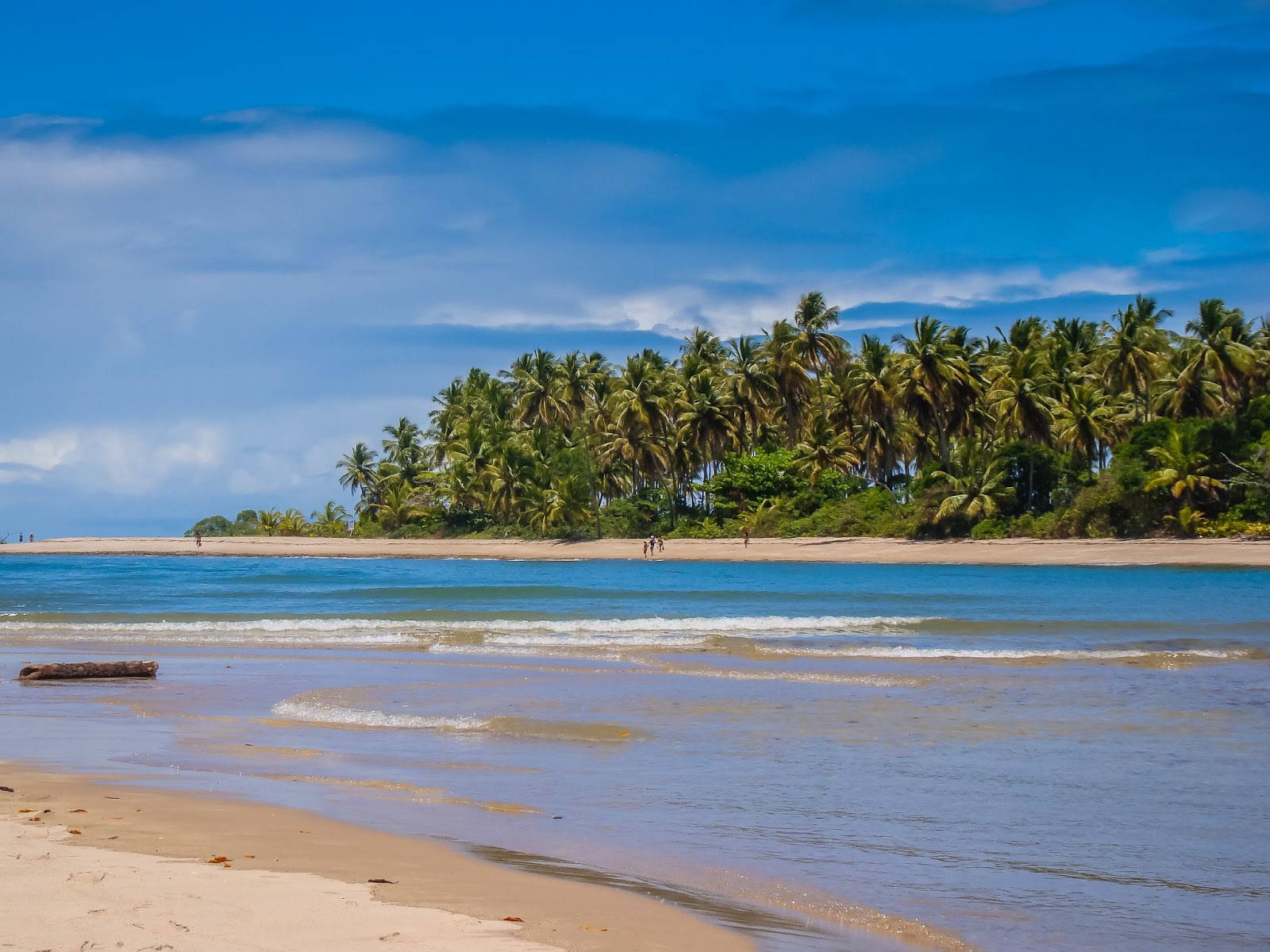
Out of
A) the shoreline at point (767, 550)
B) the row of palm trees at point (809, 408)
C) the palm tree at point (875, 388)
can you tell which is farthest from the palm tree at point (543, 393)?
the palm tree at point (875, 388)

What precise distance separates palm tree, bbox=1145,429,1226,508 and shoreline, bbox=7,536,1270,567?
2432 millimetres

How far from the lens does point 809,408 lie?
7262cm

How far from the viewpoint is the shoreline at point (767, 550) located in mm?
46344

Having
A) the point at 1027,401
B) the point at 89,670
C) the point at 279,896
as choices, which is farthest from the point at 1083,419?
the point at 279,896

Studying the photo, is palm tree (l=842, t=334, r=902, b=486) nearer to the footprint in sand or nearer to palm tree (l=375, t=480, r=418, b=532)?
palm tree (l=375, t=480, r=418, b=532)

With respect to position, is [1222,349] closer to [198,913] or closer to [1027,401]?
[1027,401]

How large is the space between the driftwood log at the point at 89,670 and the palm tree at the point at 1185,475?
150ft

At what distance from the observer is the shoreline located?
46.3 meters

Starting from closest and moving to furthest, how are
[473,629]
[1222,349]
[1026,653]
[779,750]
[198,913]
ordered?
[198,913] → [779,750] → [1026,653] → [473,629] → [1222,349]

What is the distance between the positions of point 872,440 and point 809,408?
5.02 m

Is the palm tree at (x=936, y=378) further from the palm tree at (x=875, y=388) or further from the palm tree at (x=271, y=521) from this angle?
the palm tree at (x=271, y=521)

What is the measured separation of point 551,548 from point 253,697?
185 ft

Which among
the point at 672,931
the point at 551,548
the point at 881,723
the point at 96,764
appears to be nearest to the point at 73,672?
the point at 96,764

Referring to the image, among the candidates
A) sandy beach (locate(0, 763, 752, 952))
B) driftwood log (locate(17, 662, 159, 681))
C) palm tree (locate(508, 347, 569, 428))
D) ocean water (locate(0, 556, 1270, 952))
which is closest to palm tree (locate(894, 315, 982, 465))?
palm tree (locate(508, 347, 569, 428))
